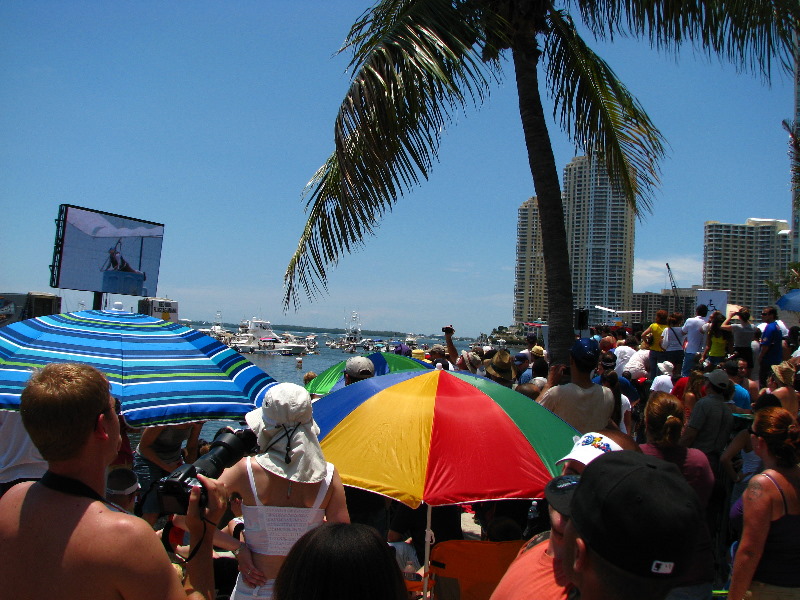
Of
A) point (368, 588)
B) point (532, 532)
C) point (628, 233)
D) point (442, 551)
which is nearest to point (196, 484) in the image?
point (368, 588)

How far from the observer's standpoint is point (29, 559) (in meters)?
1.93

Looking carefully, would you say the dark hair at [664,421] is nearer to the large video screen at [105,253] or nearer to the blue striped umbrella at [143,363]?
the blue striped umbrella at [143,363]

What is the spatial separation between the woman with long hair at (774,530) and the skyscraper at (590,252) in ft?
113

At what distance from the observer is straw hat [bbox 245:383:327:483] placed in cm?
313

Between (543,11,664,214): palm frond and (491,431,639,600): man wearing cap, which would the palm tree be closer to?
(543,11,664,214): palm frond

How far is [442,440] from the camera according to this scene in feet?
13.6

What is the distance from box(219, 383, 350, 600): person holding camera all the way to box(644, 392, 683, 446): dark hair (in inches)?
81.8

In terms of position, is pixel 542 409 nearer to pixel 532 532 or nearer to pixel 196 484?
pixel 532 532

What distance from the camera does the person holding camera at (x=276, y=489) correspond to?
312 centimetres

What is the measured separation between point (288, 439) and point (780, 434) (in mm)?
2390

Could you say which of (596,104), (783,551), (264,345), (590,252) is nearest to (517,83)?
(596,104)

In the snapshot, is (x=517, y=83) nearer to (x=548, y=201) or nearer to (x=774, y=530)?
(x=548, y=201)

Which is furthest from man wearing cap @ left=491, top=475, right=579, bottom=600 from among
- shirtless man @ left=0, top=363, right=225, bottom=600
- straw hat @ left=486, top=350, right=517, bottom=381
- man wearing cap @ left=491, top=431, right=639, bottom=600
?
straw hat @ left=486, top=350, right=517, bottom=381

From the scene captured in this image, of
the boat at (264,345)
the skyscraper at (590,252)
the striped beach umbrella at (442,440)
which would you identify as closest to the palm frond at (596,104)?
the striped beach umbrella at (442,440)
